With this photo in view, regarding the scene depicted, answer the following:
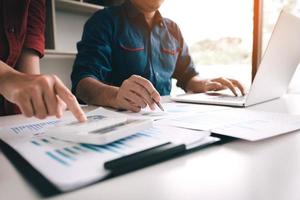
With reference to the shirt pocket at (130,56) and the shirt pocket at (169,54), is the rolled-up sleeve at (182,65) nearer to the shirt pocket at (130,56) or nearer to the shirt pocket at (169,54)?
the shirt pocket at (169,54)

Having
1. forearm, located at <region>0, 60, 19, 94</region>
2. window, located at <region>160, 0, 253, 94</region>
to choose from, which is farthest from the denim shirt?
window, located at <region>160, 0, 253, 94</region>

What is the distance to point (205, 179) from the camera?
0.30m

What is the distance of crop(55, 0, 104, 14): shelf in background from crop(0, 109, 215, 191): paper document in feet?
5.13

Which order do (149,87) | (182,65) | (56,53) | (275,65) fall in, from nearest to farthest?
(149,87)
(275,65)
(182,65)
(56,53)

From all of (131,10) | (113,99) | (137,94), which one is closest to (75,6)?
(131,10)

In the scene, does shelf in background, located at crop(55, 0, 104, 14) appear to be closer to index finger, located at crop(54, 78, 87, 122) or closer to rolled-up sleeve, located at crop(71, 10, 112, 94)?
rolled-up sleeve, located at crop(71, 10, 112, 94)

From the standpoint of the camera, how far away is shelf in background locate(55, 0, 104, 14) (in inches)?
73.5

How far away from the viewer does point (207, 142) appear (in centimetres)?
42

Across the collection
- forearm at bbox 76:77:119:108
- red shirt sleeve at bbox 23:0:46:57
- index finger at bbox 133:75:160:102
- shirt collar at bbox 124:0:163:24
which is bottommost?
forearm at bbox 76:77:119:108

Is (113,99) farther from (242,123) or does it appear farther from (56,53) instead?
(56,53)

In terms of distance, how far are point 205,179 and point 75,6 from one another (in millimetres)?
1926

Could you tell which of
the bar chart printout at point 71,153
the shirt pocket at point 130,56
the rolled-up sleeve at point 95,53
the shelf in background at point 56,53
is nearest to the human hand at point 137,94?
the bar chart printout at point 71,153

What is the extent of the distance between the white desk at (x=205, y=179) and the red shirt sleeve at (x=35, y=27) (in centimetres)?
73

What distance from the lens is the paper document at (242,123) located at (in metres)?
Result: 0.46
